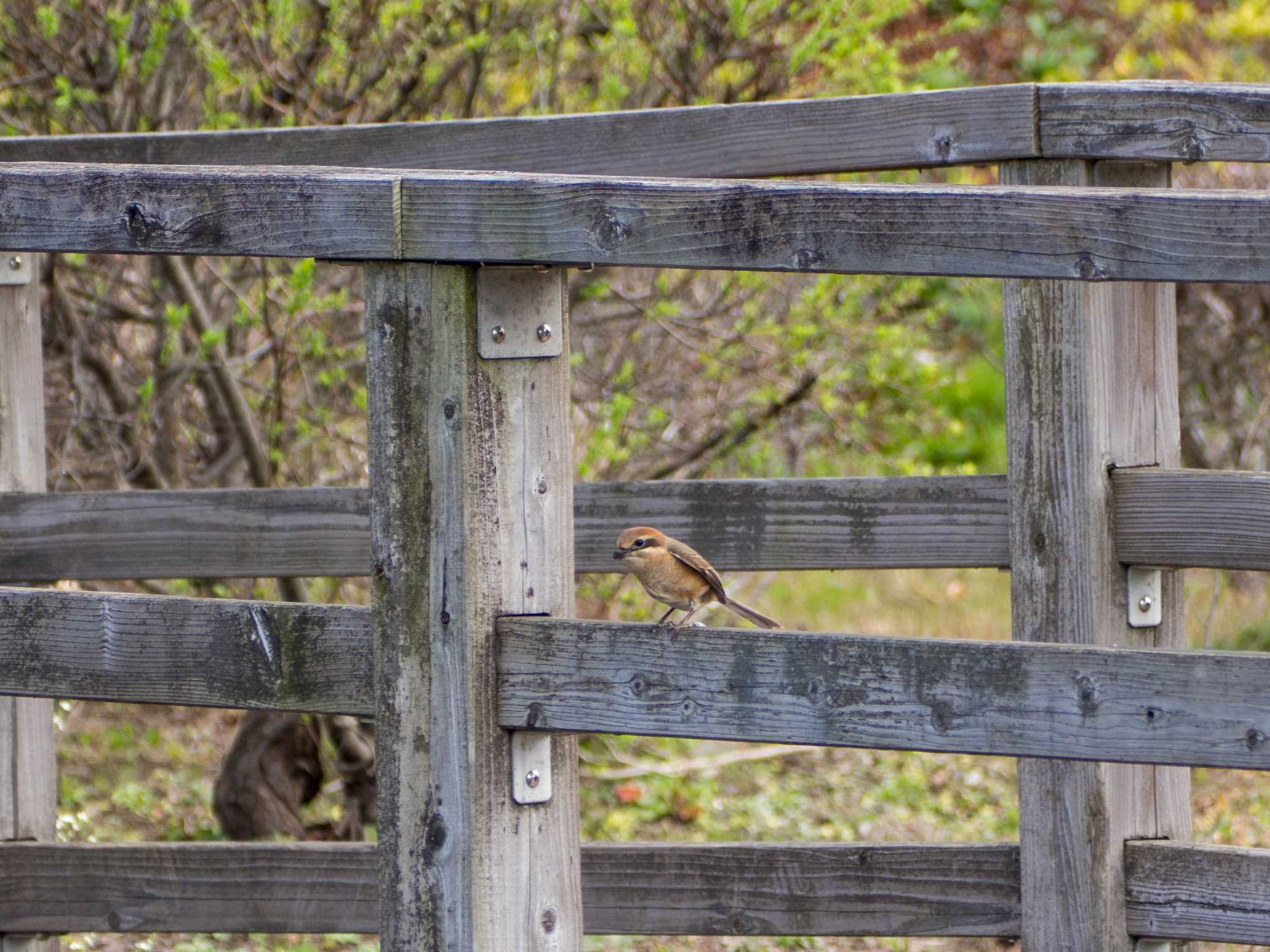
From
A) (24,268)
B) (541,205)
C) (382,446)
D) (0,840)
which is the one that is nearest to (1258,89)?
(541,205)

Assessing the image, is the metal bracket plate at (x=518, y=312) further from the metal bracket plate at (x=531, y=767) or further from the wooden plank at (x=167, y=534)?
the wooden plank at (x=167, y=534)

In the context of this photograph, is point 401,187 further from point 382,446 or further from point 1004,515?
point 1004,515

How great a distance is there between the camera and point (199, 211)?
2.56 meters

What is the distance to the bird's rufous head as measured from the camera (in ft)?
12.2

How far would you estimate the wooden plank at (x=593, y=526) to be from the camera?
12.0 ft

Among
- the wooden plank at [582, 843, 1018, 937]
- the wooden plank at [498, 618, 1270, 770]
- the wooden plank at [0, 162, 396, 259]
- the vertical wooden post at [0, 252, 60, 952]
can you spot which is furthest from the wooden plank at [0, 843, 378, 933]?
the wooden plank at [0, 162, 396, 259]

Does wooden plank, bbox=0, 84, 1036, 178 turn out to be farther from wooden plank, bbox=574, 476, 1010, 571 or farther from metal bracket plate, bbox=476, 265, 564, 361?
metal bracket plate, bbox=476, 265, 564, 361

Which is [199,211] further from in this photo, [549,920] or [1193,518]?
[1193,518]

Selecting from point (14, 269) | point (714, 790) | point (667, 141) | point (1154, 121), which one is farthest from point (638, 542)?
point (714, 790)

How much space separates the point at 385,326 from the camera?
2471 mm

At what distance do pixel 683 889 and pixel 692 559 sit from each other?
697mm

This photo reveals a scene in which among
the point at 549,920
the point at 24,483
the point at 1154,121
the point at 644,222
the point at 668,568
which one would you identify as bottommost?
the point at 549,920

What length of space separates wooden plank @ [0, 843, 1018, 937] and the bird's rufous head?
639mm

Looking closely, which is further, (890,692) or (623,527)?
(623,527)
